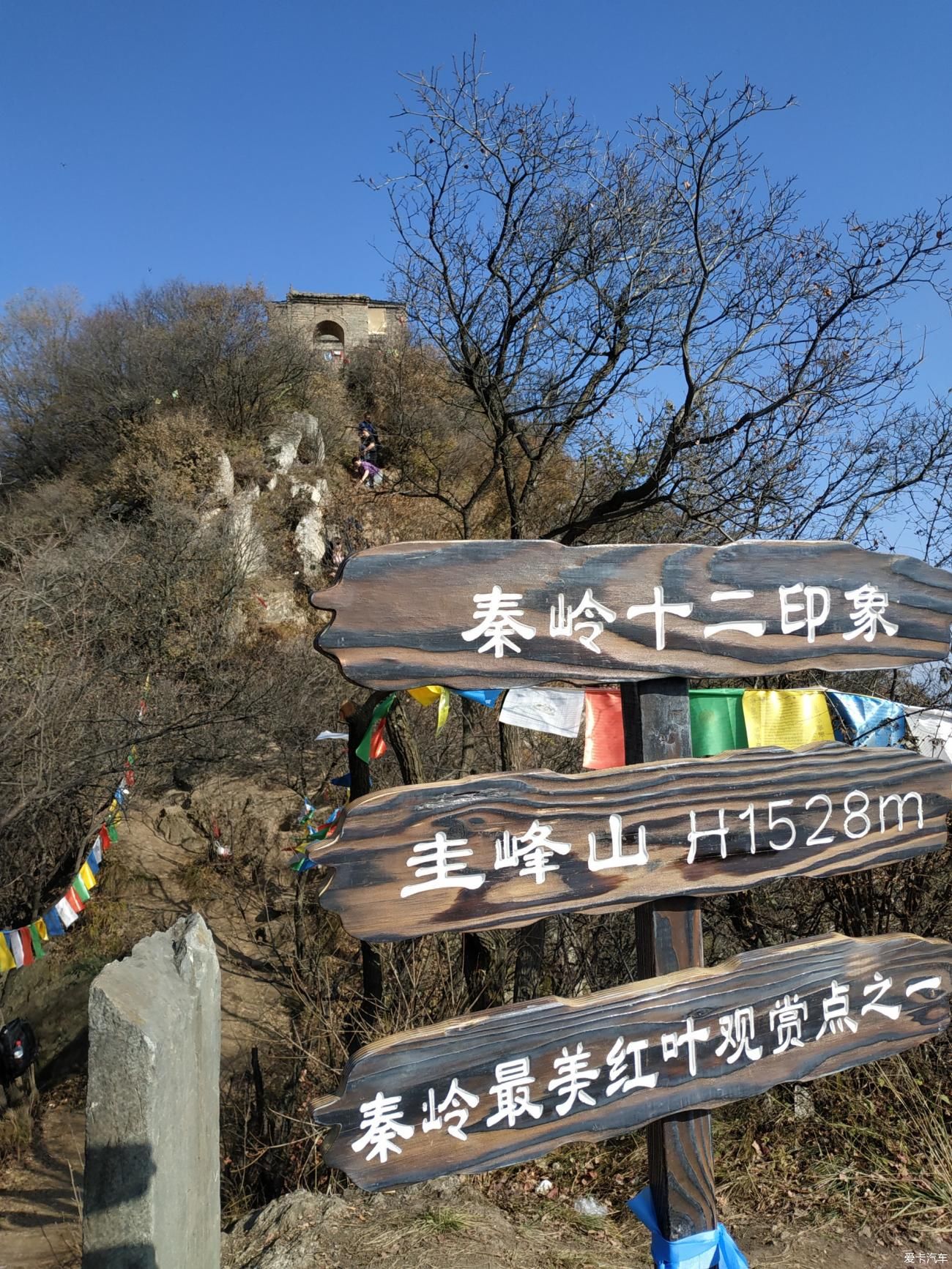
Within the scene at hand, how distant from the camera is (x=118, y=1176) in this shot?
1.77 metres

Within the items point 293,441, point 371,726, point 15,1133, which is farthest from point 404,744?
point 293,441

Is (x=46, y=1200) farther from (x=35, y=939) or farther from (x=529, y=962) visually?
(x=529, y=962)

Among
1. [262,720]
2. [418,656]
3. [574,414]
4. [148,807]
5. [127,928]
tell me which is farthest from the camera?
[148,807]

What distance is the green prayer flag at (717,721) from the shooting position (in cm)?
366

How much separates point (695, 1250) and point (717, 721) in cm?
188

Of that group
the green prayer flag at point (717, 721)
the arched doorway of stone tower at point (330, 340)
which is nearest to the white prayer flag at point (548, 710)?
the green prayer flag at point (717, 721)

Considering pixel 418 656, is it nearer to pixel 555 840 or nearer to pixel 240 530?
pixel 555 840

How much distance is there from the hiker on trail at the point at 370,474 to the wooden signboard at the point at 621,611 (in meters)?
19.9

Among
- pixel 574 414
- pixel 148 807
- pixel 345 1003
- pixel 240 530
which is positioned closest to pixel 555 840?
pixel 345 1003

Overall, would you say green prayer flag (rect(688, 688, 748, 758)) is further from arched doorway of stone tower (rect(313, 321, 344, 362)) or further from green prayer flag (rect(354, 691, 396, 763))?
arched doorway of stone tower (rect(313, 321, 344, 362))

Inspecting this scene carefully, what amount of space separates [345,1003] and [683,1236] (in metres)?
4.00

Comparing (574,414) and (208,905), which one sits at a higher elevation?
(574,414)

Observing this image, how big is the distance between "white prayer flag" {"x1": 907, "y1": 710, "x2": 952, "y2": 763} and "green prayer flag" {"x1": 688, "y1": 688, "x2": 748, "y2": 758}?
1.39 metres

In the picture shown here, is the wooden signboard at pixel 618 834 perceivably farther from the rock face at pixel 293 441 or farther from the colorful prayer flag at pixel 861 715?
the rock face at pixel 293 441
